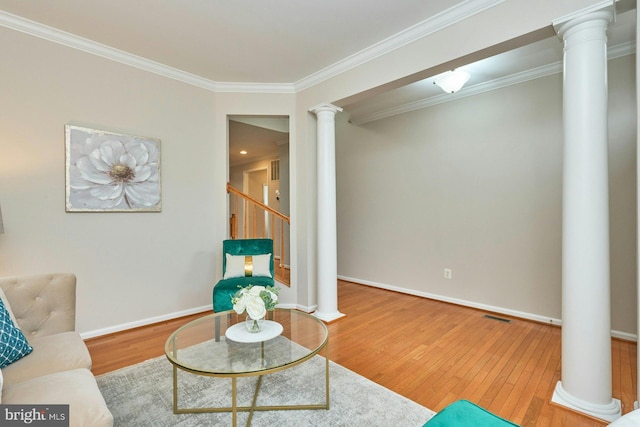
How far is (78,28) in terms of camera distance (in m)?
2.51

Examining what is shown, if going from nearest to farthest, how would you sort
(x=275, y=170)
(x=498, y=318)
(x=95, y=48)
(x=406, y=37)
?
(x=406, y=37) < (x=95, y=48) < (x=498, y=318) < (x=275, y=170)

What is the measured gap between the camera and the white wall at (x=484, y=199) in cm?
280

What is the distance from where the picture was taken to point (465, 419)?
3.33ft

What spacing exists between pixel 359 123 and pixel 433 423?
443 centimetres

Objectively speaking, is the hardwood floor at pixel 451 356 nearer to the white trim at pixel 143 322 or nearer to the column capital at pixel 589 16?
the white trim at pixel 143 322

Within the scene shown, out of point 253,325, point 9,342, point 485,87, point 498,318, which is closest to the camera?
point 9,342

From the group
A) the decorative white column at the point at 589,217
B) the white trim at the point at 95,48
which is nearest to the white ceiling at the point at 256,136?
the white trim at the point at 95,48

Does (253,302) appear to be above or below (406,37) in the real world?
below

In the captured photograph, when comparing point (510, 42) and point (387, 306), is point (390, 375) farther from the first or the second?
point (510, 42)

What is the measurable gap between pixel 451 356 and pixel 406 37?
2.67 meters

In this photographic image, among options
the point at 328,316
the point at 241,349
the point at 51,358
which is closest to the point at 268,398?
the point at 241,349

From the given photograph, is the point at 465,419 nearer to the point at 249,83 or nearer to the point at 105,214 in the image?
the point at 105,214

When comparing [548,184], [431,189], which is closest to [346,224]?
[431,189]

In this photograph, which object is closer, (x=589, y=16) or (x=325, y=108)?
(x=589, y=16)
